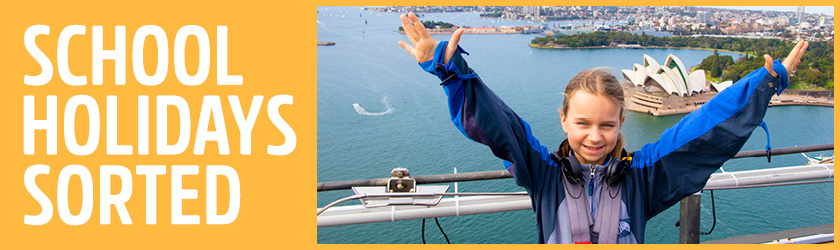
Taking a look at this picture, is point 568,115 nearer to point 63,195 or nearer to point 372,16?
point 63,195

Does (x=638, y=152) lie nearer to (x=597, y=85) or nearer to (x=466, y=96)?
(x=597, y=85)

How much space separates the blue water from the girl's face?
7 centimetres

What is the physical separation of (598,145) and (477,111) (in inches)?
5.5

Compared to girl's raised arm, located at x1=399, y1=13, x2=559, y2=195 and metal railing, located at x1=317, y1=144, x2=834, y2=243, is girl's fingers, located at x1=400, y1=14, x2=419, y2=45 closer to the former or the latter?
girl's raised arm, located at x1=399, y1=13, x2=559, y2=195

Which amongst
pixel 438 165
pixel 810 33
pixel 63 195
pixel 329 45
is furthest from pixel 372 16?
pixel 63 195

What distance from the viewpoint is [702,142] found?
0.56 metres

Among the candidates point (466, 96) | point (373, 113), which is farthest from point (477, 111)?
point (373, 113)

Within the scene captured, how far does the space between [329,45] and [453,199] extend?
22336 mm

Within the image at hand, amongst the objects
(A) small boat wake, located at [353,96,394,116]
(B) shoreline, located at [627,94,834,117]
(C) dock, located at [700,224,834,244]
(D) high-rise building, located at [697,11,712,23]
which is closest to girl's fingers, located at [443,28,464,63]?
(C) dock, located at [700,224,834,244]

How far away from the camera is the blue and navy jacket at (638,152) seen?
1.73 ft

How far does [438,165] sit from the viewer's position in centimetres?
1005

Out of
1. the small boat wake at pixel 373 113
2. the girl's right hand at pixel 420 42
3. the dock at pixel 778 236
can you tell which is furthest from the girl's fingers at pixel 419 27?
the small boat wake at pixel 373 113

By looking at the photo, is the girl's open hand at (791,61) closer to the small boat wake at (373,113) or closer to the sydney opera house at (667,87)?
the small boat wake at (373,113)

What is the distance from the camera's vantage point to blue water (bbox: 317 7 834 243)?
7887mm
